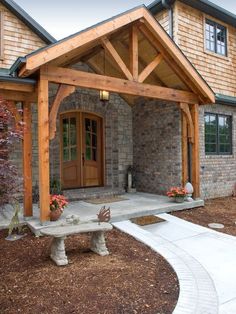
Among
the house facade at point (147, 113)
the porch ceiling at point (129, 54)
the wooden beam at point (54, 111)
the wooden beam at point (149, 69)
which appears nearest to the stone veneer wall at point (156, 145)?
the house facade at point (147, 113)

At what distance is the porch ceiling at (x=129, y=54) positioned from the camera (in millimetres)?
5086

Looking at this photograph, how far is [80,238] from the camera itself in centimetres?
489

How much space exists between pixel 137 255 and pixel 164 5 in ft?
25.8

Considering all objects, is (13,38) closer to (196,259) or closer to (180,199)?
(180,199)

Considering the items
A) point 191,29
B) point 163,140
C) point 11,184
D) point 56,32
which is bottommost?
point 11,184

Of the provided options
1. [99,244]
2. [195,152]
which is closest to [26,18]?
[195,152]

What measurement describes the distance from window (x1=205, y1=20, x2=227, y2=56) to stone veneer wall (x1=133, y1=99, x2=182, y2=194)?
316 centimetres

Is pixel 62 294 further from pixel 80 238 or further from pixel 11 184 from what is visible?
pixel 80 238

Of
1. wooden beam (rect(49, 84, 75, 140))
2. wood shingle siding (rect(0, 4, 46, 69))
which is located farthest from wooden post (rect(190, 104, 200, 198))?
wood shingle siding (rect(0, 4, 46, 69))

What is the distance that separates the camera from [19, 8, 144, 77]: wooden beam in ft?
15.8

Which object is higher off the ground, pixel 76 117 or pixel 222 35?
pixel 222 35

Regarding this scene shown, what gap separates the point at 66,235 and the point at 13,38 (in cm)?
615

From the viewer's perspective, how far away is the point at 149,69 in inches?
253

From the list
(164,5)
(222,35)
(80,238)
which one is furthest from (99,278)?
(222,35)
